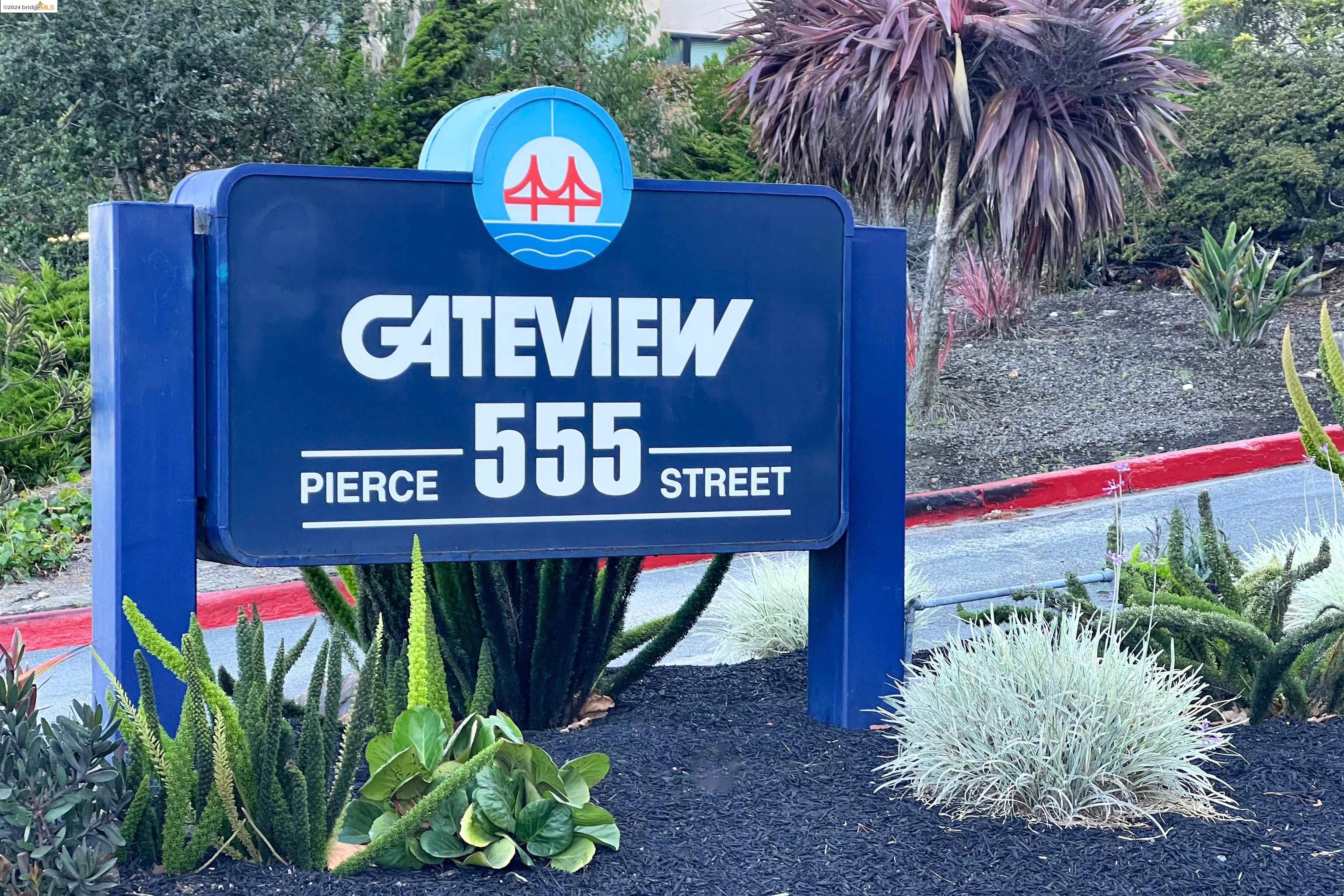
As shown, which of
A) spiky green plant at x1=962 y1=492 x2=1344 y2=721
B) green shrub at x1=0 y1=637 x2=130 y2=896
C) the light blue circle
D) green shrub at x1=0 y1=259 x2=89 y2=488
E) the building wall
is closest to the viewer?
green shrub at x1=0 y1=637 x2=130 y2=896

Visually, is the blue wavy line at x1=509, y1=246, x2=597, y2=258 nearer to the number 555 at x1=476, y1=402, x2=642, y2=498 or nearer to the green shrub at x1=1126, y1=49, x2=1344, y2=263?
the number 555 at x1=476, y1=402, x2=642, y2=498

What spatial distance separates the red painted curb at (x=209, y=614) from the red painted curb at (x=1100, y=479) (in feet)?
10.2

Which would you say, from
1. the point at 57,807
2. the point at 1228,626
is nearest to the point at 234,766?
the point at 57,807

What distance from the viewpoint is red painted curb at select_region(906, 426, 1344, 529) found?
32.8ft

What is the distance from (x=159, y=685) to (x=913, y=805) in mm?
1895

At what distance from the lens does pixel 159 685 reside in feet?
11.3

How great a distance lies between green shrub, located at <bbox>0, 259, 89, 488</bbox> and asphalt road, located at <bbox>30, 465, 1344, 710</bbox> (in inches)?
100

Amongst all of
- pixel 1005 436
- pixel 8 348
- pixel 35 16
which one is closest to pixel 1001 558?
pixel 1005 436

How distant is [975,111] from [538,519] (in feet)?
28.8

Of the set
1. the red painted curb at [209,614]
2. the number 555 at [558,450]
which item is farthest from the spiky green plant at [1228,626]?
the red painted curb at [209,614]

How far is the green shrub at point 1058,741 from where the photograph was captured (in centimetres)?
335

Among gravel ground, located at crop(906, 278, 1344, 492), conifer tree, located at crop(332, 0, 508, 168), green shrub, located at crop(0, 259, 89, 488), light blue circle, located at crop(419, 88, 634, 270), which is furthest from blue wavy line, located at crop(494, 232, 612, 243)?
conifer tree, located at crop(332, 0, 508, 168)

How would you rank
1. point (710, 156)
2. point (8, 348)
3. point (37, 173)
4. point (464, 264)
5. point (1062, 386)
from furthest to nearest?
point (710, 156) → point (1062, 386) → point (37, 173) → point (8, 348) → point (464, 264)

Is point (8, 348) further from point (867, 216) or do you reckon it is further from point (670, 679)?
point (867, 216)
